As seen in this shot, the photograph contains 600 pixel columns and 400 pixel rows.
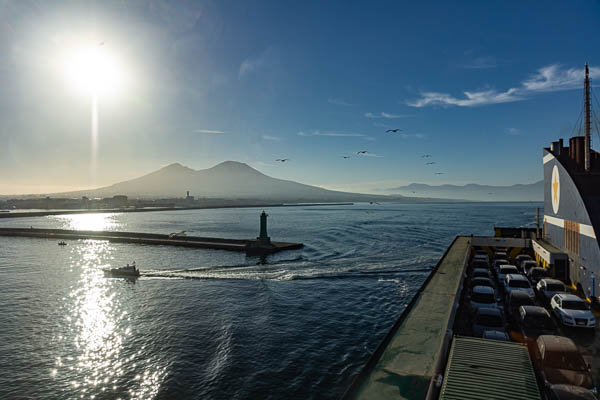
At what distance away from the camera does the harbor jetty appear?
59.4 meters

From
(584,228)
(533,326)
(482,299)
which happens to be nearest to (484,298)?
(482,299)

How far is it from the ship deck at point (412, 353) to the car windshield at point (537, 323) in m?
3.34

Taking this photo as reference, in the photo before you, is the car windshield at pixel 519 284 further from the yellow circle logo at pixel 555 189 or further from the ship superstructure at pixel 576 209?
the yellow circle logo at pixel 555 189

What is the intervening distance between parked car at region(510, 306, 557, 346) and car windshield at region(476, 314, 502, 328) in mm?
933

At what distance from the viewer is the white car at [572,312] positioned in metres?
16.6

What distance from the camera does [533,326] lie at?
54.9 feet

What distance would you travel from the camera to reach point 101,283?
1542 inches

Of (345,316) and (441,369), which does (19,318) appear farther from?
(441,369)

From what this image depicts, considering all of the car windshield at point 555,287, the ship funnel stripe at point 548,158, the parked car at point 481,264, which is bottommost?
the parked car at point 481,264

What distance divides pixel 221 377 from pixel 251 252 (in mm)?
41265

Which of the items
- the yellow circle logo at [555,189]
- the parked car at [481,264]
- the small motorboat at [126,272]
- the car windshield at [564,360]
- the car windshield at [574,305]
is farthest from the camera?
the small motorboat at [126,272]

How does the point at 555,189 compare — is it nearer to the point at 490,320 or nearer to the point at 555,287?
the point at 555,287

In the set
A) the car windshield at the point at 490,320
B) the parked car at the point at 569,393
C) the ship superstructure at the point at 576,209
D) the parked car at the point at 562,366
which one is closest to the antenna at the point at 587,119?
the ship superstructure at the point at 576,209

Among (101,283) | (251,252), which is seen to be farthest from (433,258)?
(101,283)
